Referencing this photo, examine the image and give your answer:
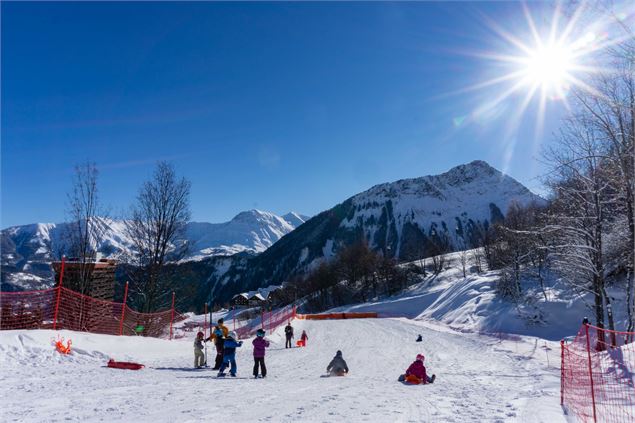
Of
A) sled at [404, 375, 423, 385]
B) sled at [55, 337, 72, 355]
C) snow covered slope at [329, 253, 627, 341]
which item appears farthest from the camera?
snow covered slope at [329, 253, 627, 341]

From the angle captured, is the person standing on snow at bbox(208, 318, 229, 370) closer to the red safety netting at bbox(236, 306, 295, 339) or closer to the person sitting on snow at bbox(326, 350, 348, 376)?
the person sitting on snow at bbox(326, 350, 348, 376)

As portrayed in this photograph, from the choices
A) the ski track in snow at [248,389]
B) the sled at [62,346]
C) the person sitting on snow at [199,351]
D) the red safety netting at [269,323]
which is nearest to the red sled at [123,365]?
the ski track in snow at [248,389]

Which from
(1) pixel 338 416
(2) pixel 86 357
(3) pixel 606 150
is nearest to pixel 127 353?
(2) pixel 86 357

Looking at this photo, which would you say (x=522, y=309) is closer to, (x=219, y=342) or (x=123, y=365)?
(x=219, y=342)

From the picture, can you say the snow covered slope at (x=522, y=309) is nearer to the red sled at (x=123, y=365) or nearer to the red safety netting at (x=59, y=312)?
the red sled at (x=123, y=365)

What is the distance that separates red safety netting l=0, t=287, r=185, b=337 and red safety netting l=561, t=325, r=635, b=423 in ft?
48.1

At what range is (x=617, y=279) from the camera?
31.7 metres

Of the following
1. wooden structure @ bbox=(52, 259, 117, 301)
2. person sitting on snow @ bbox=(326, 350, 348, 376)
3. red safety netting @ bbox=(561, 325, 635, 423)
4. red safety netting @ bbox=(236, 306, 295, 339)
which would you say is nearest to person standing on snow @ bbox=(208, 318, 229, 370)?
person sitting on snow @ bbox=(326, 350, 348, 376)

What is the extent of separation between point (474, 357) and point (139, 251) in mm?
17836

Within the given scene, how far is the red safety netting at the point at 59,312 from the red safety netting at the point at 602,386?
48.1ft

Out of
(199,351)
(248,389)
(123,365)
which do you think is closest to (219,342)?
(199,351)

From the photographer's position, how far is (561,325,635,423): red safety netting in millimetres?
7531

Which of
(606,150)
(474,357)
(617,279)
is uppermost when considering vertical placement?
(606,150)

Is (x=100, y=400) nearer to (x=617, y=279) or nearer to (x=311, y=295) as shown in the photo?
(x=617, y=279)
